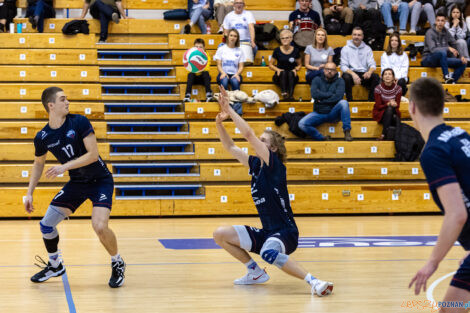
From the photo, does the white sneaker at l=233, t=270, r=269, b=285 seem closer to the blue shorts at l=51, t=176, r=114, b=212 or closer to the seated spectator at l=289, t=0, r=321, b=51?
the blue shorts at l=51, t=176, r=114, b=212

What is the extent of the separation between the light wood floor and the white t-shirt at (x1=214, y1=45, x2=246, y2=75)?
3837 mm

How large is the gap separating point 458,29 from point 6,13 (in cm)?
919

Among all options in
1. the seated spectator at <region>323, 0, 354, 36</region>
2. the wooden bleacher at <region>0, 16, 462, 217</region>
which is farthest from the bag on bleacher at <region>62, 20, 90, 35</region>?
the seated spectator at <region>323, 0, 354, 36</region>

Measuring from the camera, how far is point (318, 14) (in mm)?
12617

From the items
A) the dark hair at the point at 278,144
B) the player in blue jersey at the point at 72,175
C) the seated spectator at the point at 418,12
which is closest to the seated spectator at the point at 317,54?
the seated spectator at the point at 418,12

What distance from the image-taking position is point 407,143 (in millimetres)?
10406

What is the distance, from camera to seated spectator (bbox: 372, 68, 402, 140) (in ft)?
35.2

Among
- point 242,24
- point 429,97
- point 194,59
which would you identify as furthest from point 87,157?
point 242,24

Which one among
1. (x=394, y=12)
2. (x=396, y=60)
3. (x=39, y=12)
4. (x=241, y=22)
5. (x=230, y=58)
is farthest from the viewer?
(x=394, y=12)

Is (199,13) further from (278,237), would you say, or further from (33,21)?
(278,237)

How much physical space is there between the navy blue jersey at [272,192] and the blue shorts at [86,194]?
1.28 metres

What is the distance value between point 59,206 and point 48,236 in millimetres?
284

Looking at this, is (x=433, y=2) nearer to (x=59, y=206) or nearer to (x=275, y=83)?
(x=275, y=83)

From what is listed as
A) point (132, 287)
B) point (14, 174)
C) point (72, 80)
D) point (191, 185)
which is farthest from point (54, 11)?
point (132, 287)
